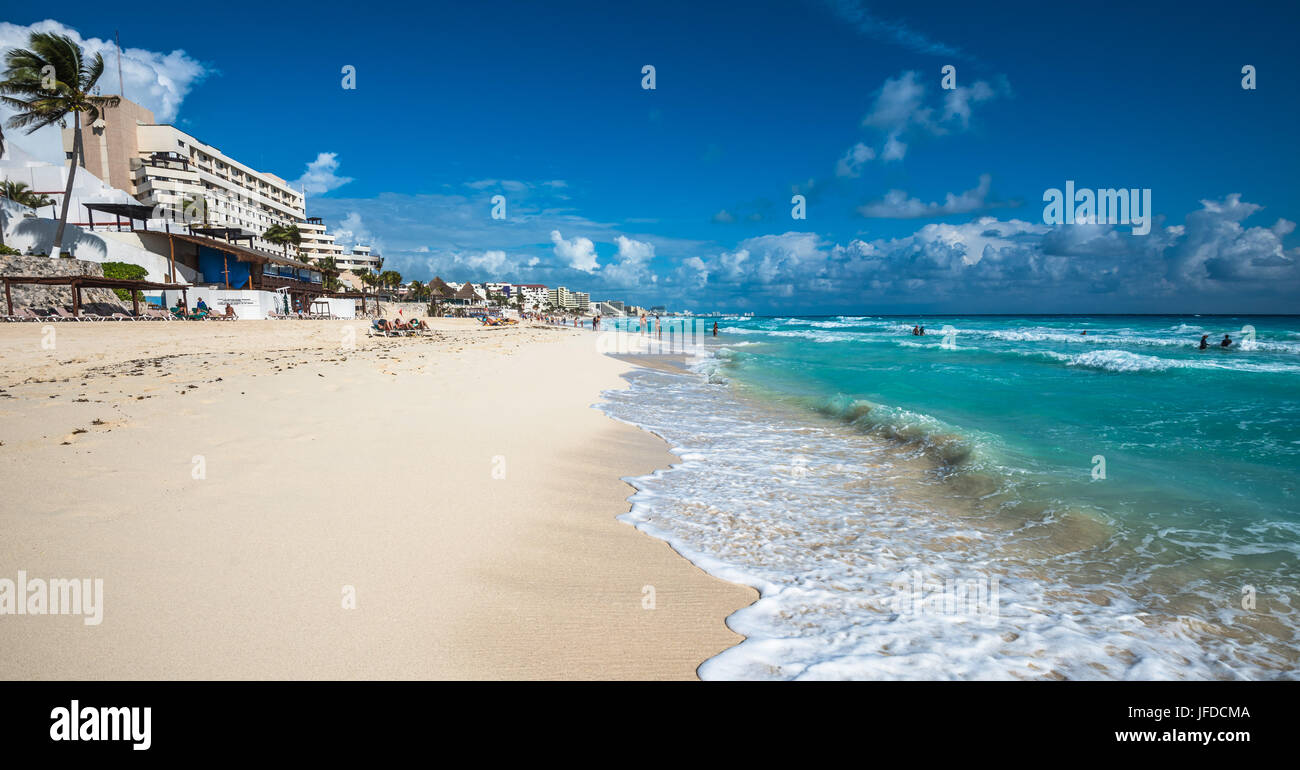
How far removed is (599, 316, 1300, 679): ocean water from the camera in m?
3.11

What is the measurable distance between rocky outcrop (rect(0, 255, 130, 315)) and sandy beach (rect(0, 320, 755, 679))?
25317mm

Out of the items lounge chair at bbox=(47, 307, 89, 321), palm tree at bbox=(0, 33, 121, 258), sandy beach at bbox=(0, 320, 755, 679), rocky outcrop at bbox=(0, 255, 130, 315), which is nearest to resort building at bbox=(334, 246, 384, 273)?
palm tree at bbox=(0, 33, 121, 258)

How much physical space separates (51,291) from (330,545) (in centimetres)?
3503

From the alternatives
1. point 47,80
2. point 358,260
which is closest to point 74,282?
point 47,80

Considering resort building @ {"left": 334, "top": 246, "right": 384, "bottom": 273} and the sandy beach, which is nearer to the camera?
the sandy beach

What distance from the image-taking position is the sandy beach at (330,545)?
2586 millimetres

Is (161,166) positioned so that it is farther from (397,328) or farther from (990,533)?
(990,533)

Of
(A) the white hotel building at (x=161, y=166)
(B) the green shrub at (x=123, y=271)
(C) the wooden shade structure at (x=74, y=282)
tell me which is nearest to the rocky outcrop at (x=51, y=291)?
(C) the wooden shade structure at (x=74, y=282)

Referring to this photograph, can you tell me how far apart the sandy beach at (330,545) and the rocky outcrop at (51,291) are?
25.3 metres

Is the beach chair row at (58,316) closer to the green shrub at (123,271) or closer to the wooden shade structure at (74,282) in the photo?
the wooden shade structure at (74,282)

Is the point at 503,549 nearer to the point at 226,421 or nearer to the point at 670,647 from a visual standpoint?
the point at 670,647

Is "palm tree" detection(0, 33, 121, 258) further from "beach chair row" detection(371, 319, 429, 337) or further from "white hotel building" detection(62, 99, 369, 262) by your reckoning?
"white hotel building" detection(62, 99, 369, 262)
